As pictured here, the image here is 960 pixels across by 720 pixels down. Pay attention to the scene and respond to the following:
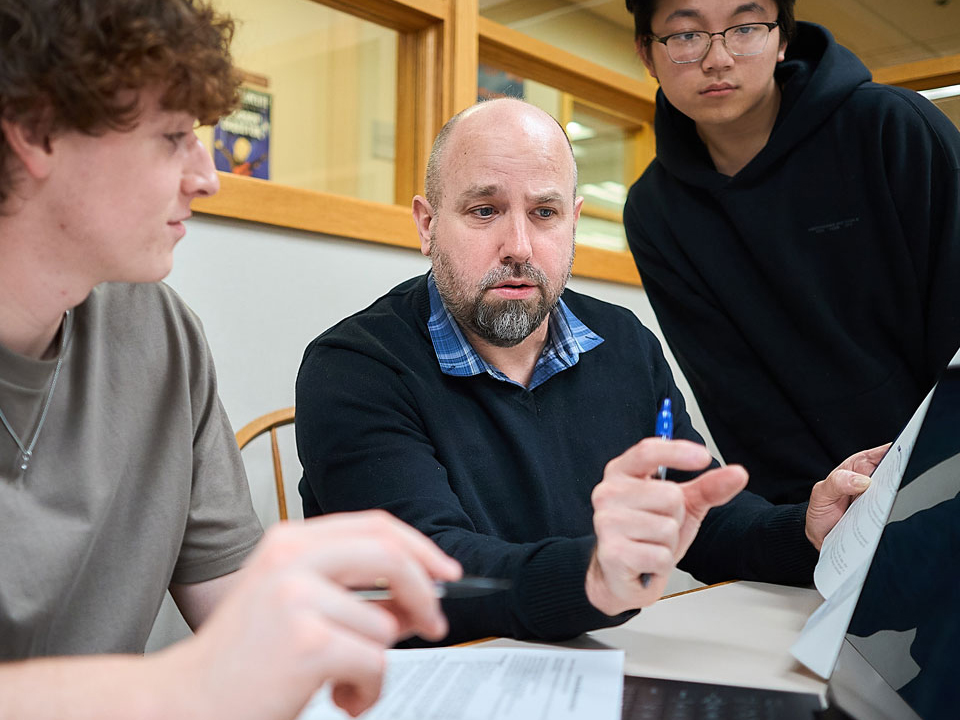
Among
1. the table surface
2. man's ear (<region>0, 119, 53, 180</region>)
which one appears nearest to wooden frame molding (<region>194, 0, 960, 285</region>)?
man's ear (<region>0, 119, 53, 180</region>)

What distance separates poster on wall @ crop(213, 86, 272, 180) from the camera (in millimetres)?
2098

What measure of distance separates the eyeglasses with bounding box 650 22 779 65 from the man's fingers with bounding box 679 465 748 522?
1.08m

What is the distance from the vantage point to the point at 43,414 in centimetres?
88

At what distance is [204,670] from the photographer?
489 millimetres

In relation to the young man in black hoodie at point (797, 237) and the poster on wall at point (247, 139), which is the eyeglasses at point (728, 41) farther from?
the poster on wall at point (247, 139)

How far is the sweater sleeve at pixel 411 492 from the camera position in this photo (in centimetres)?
91

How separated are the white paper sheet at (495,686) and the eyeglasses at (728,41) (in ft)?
3.77

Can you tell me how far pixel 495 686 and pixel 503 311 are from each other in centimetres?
70

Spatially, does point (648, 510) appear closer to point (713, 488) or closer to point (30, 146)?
point (713, 488)

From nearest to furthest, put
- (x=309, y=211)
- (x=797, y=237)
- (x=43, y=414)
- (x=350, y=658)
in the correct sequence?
(x=350, y=658)
(x=43, y=414)
(x=797, y=237)
(x=309, y=211)

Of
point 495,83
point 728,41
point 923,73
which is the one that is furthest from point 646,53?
point 923,73

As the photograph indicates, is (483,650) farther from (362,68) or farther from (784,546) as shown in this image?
(362,68)

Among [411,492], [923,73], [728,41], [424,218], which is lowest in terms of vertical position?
[411,492]

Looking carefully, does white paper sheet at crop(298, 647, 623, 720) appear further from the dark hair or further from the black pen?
the dark hair
